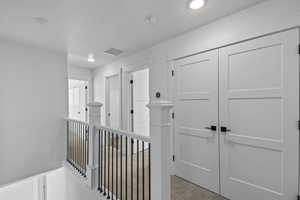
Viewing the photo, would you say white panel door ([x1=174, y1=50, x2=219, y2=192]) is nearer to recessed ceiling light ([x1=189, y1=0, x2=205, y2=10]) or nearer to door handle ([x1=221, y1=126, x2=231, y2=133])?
door handle ([x1=221, y1=126, x2=231, y2=133])

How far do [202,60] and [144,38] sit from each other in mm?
1107

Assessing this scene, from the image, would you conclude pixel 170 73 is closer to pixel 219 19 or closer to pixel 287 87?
pixel 219 19

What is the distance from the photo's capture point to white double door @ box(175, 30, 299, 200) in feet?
5.34

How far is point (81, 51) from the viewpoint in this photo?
3.48 metres

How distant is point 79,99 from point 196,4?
538 cm

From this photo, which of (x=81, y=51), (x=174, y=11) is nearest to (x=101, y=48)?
(x=81, y=51)

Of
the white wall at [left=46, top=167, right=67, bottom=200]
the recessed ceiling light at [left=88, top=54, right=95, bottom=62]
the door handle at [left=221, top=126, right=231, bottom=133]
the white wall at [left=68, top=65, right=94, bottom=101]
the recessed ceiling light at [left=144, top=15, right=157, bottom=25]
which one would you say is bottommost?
the white wall at [left=46, top=167, right=67, bottom=200]

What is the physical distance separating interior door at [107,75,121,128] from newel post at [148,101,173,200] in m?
3.03

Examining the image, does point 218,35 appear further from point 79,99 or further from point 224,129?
point 79,99

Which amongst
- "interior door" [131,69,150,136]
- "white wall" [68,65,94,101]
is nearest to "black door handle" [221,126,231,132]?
"interior door" [131,69,150,136]

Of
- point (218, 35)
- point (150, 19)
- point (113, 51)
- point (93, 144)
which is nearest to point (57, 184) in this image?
point (93, 144)

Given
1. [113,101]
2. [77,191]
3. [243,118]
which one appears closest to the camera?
[243,118]

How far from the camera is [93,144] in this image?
239 cm

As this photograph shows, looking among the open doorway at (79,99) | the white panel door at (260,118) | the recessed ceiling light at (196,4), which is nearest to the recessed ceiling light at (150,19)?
the recessed ceiling light at (196,4)
